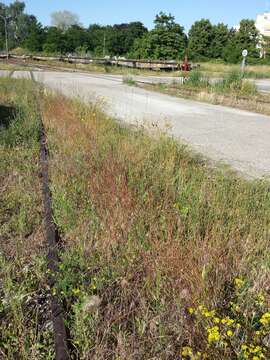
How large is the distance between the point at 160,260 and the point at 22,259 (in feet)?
3.74

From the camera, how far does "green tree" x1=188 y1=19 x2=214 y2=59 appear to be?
62.0 meters

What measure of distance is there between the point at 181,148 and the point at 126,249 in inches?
134

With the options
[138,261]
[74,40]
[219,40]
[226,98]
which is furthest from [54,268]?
[74,40]

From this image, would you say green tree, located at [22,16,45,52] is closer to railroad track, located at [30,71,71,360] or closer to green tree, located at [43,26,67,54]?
green tree, located at [43,26,67,54]

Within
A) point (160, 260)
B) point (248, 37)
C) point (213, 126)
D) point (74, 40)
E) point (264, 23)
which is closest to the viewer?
point (160, 260)

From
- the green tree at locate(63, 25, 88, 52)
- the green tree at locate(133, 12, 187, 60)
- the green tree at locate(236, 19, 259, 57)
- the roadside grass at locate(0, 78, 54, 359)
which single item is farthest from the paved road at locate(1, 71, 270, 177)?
the green tree at locate(63, 25, 88, 52)

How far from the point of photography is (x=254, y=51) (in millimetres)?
59438

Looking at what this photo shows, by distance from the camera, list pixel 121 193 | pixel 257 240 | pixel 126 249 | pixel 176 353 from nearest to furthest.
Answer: pixel 176 353, pixel 126 249, pixel 257 240, pixel 121 193

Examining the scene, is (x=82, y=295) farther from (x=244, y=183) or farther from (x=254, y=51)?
(x=254, y=51)

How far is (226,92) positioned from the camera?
17.5 m

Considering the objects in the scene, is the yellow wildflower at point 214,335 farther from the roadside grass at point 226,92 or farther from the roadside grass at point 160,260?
the roadside grass at point 226,92

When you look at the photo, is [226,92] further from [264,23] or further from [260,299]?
[264,23]

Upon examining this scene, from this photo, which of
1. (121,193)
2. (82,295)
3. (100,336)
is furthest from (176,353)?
(121,193)

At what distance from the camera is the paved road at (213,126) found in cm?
712
